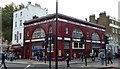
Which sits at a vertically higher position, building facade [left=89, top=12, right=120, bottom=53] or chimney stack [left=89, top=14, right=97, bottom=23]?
chimney stack [left=89, top=14, right=97, bottom=23]

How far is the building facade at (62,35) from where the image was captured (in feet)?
123

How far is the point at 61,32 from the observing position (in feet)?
122

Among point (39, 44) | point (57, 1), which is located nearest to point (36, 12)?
point (39, 44)

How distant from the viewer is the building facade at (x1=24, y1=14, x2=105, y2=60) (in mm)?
37375

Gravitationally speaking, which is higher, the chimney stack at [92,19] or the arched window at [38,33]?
the chimney stack at [92,19]

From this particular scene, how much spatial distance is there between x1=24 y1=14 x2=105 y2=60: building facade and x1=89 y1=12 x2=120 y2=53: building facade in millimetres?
11767

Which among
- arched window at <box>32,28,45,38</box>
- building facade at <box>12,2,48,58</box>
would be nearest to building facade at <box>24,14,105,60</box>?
arched window at <box>32,28,45,38</box>

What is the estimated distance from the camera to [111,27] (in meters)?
59.2

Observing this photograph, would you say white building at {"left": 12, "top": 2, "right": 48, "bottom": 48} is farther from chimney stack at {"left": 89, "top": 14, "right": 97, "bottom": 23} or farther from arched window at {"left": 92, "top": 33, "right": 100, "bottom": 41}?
chimney stack at {"left": 89, "top": 14, "right": 97, "bottom": 23}

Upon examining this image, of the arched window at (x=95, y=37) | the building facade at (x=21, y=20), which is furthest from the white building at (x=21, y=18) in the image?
the arched window at (x=95, y=37)

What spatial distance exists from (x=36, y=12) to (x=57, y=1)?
116ft

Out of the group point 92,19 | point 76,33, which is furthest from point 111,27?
point 76,33

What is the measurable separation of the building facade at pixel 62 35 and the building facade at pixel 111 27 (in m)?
11.8

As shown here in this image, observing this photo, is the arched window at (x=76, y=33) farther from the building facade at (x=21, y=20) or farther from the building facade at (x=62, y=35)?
the building facade at (x=21, y=20)
